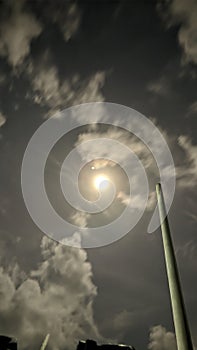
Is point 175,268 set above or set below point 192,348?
above

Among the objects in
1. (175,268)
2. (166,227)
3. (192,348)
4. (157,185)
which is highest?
(157,185)

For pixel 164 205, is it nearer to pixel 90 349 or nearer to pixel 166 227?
pixel 166 227

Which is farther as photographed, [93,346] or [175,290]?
[93,346]

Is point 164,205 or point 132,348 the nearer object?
point 164,205

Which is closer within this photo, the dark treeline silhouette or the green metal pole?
the green metal pole

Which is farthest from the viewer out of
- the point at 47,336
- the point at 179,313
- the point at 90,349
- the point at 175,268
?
the point at 90,349

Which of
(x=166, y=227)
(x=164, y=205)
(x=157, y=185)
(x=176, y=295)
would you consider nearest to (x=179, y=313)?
(x=176, y=295)

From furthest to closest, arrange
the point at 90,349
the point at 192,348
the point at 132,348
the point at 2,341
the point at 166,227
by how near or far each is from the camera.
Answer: the point at 2,341 < the point at 132,348 < the point at 90,349 < the point at 166,227 < the point at 192,348

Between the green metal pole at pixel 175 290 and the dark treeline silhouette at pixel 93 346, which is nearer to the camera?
the green metal pole at pixel 175 290
